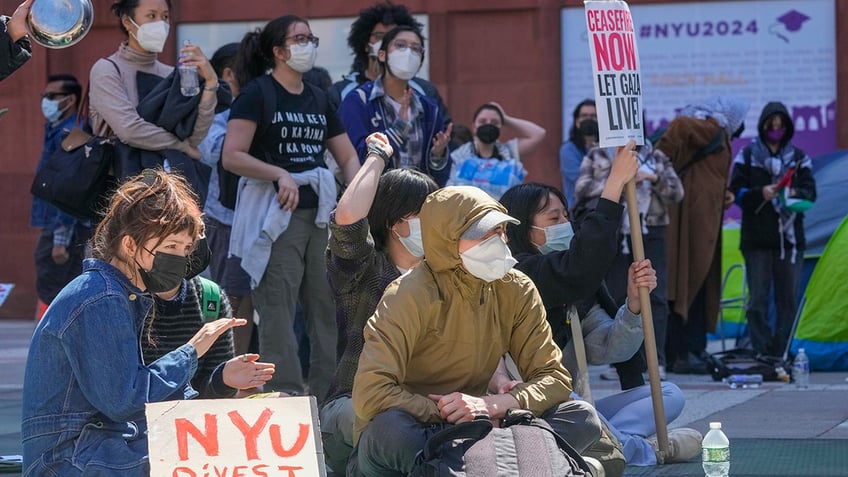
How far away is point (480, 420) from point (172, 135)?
9.08 feet

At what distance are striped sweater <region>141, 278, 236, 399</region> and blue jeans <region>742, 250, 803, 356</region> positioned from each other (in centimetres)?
577

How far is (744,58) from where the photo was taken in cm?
1343

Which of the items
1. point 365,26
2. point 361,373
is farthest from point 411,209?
point 365,26

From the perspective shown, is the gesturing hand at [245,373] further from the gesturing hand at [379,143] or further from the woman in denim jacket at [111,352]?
the gesturing hand at [379,143]

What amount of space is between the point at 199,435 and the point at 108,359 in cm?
31

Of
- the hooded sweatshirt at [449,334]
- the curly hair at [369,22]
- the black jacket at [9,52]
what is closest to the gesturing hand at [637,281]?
the hooded sweatshirt at [449,334]

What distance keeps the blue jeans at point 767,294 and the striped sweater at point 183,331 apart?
18.9ft

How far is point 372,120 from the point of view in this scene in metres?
7.39

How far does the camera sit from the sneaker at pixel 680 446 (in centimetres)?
594

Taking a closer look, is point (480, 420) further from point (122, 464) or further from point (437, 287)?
point (122, 464)

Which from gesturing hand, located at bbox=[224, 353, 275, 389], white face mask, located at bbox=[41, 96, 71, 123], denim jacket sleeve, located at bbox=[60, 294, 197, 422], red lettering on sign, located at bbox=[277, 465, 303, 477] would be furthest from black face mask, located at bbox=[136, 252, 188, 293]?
white face mask, located at bbox=[41, 96, 71, 123]

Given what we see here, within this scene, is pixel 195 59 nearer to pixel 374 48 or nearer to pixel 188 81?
pixel 188 81

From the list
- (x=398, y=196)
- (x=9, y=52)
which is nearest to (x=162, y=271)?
(x=9, y=52)

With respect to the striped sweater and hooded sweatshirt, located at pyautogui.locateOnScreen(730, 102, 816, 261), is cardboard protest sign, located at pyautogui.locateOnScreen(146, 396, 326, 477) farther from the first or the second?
hooded sweatshirt, located at pyautogui.locateOnScreen(730, 102, 816, 261)
